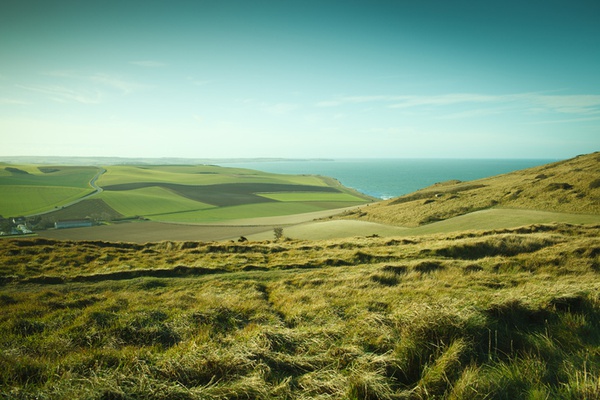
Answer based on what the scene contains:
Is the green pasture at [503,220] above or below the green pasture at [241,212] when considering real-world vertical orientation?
above

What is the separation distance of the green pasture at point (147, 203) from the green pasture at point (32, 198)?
1185 centimetres

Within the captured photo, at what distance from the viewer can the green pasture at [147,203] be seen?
309ft

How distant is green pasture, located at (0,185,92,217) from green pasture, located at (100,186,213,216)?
38.9ft

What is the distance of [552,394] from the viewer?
342 centimetres

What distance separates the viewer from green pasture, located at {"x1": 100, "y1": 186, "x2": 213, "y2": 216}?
309 feet

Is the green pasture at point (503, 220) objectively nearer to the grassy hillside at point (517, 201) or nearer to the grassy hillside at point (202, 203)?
the grassy hillside at point (517, 201)

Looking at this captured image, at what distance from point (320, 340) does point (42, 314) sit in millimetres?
8963

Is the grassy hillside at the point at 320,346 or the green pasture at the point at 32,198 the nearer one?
the grassy hillside at the point at 320,346

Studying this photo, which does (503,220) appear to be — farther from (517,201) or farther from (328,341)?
(328,341)

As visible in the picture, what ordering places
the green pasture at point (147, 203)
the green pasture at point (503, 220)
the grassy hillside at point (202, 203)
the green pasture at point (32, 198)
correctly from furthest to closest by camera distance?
the green pasture at point (147, 203)
the grassy hillside at point (202, 203)
the green pasture at point (32, 198)
the green pasture at point (503, 220)

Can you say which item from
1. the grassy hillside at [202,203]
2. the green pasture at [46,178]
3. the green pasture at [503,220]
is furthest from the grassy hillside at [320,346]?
the green pasture at [46,178]

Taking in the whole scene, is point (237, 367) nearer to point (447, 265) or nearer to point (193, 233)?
point (447, 265)

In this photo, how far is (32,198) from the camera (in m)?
101

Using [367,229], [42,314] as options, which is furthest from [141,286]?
[367,229]
